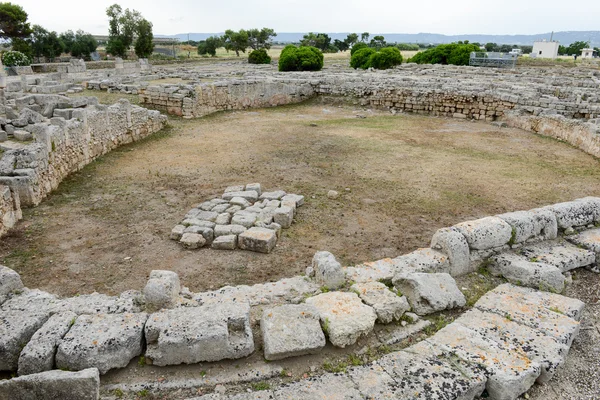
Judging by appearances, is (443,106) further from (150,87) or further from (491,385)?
(491,385)

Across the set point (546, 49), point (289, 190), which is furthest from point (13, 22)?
point (546, 49)

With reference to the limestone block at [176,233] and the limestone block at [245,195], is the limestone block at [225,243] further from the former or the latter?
the limestone block at [245,195]

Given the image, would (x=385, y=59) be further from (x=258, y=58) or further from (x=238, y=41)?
(x=238, y=41)

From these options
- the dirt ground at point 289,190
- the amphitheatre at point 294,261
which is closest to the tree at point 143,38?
the amphitheatre at point 294,261

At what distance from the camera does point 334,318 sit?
15.3ft

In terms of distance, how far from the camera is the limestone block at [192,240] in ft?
25.2

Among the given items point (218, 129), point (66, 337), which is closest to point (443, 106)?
point (218, 129)

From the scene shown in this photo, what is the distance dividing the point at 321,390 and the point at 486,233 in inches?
148

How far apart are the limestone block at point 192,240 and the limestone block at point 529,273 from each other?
4.81m

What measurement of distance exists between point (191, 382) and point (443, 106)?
20.0 m

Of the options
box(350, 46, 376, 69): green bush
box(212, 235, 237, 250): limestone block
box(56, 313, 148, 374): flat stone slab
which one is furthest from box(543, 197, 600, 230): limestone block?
box(350, 46, 376, 69): green bush

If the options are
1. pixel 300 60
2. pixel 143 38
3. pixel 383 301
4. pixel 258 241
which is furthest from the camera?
pixel 143 38

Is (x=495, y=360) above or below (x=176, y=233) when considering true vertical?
above

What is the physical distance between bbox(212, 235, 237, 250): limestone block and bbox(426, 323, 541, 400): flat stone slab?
4087mm
